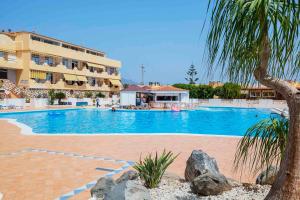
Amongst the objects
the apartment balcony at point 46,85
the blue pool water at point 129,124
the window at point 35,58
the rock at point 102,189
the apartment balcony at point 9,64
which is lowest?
the blue pool water at point 129,124

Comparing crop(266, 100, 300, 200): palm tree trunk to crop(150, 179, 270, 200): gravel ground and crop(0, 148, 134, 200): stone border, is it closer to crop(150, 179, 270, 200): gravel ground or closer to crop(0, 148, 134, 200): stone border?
crop(150, 179, 270, 200): gravel ground

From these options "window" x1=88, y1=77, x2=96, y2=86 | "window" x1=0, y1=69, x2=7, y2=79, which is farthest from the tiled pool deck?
"window" x1=88, y1=77, x2=96, y2=86

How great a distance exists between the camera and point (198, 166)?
214 inches

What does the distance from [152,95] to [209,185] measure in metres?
40.6

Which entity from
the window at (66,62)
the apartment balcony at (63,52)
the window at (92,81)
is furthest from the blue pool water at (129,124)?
the window at (92,81)

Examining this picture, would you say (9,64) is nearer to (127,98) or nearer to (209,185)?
(127,98)

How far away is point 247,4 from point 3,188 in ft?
20.0

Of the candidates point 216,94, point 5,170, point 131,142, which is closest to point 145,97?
point 216,94

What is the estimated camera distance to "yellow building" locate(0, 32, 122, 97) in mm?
39375

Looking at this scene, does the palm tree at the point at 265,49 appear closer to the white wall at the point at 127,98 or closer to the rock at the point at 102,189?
the rock at the point at 102,189

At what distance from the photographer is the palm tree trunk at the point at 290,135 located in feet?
9.38

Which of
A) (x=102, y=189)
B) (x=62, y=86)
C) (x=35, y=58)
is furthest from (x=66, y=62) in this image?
(x=102, y=189)

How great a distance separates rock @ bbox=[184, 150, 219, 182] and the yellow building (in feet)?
123

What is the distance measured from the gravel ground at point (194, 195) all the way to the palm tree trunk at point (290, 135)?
148 cm
